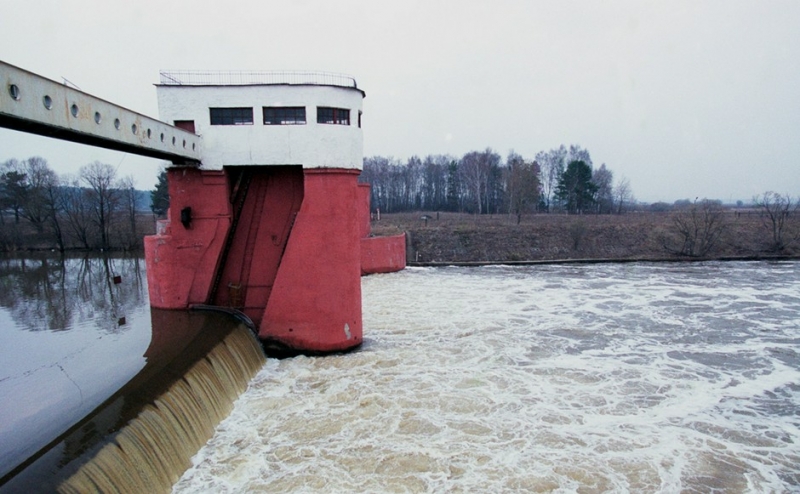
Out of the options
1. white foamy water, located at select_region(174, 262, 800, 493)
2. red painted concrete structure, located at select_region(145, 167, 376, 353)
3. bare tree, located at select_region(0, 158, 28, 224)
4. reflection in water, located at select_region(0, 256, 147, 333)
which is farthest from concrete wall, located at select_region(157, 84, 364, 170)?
bare tree, located at select_region(0, 158, 28, 224)

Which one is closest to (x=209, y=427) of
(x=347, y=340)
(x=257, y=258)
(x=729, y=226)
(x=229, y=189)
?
(x=347, y=340)

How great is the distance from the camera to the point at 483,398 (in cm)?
864

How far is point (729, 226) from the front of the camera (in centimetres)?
3484

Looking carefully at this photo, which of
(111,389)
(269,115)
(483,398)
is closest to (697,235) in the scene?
(483,398)

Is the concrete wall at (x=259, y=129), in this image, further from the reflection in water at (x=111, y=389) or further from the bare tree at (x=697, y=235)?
the bare tree at (x=697, y=235)

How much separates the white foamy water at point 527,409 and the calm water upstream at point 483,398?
0.03 m

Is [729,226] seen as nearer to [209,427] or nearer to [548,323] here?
[548,323]

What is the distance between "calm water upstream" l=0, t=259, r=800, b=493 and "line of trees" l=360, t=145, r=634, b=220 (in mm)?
33951

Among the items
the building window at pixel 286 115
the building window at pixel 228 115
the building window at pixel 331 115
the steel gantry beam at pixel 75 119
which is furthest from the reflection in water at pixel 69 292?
the building window at pixel 331 115

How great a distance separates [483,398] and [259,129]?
23.5ft

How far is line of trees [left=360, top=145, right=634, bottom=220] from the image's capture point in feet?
172

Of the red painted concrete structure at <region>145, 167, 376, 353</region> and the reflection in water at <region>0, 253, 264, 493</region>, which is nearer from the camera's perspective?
the reflection in water at <region>0, 253, 264, 493</region>

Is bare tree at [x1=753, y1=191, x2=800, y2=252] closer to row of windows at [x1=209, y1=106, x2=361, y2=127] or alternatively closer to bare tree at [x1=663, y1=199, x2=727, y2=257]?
bare tree at [x1=663, y1=199, x2=727, y2=257]

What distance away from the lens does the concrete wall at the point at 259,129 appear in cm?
986
